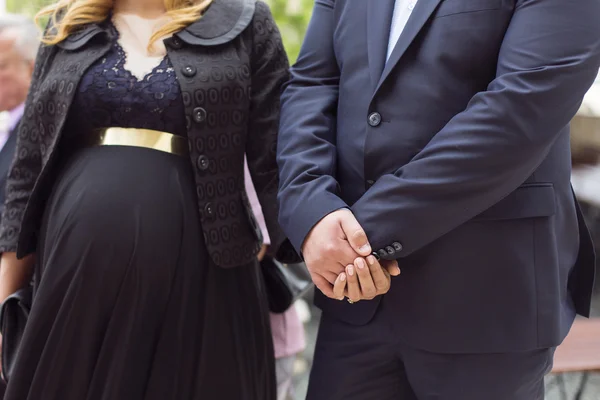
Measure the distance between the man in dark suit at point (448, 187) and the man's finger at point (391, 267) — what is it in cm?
4

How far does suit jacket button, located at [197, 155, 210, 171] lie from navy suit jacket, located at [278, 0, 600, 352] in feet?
0.61

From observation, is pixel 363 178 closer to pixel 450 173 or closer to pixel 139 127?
pixel 450 173

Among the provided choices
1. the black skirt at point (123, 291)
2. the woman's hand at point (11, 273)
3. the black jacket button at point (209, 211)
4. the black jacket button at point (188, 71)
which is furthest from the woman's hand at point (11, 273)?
the black jacket button at point (188, 71)

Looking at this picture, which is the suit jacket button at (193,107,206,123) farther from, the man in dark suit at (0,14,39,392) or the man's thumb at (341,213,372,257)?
the man in dark suit at (0,14,39,392)

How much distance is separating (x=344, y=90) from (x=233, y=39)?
0.31 m

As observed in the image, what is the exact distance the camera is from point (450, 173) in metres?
1.03

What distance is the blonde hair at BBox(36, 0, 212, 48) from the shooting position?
4.60 ft

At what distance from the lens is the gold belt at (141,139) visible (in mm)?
1374

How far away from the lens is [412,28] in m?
1.12

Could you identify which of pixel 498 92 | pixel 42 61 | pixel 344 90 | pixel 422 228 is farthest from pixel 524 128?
pixel 42 61

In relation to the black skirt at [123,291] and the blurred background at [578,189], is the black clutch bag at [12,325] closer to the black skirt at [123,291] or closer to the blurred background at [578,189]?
the black skirt at [123,291]

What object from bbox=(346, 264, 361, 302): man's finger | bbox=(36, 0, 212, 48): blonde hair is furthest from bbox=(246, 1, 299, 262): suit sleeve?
bbox=(346, 264, 361, 302): man's finger

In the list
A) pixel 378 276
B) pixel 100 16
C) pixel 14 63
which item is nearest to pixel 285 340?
pixel 378 276

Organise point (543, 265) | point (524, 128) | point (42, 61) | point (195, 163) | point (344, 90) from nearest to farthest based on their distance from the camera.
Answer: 1. point (524, 128)
2. point (543, 265)
3. point (344, 90)
4. point (195, 163)
5. point (42, 61)
